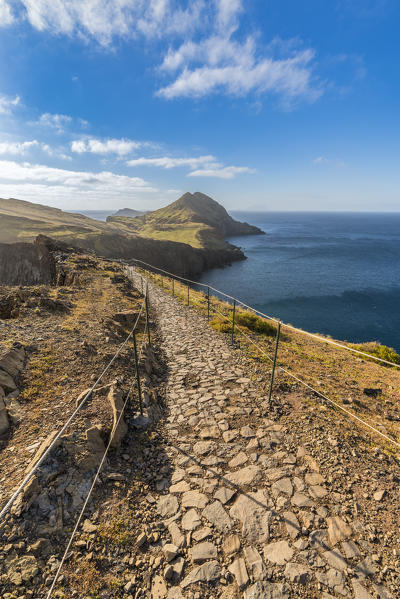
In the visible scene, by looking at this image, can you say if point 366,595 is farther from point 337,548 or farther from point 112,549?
point 112,549

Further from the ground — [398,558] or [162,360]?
[398,558]

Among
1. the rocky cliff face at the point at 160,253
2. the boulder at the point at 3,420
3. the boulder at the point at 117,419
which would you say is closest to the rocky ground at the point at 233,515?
the boulder at the point at 117,419

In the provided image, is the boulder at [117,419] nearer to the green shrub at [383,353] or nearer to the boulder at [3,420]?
the boulder at [3,420]

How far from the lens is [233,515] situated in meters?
4.59

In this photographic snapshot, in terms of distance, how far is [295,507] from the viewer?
4664mm

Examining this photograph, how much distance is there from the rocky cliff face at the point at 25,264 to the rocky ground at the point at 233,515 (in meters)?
32.0

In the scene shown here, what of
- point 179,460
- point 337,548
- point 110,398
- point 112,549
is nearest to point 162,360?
point 110,398

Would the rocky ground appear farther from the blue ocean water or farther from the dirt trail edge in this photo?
the blue ocean water

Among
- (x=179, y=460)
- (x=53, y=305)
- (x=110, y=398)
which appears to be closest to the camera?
(x=179, y=460)

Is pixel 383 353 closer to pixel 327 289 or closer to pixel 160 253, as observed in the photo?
pixel 327 289

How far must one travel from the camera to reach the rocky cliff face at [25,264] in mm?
33031

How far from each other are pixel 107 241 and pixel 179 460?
260 ft

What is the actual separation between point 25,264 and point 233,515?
46070mm

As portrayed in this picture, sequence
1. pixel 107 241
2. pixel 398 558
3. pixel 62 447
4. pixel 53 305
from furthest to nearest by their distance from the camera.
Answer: pixel 107 241, pixel 53 305, pixel 62 447, pixel 398 558
